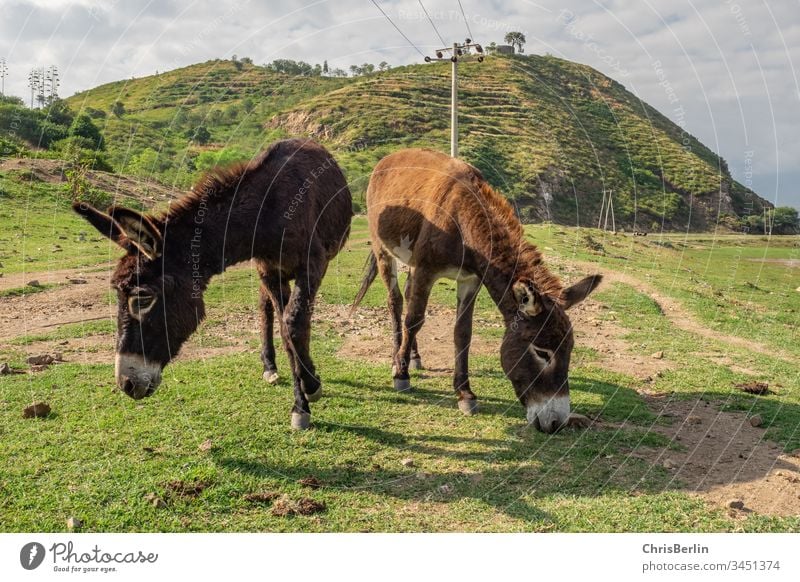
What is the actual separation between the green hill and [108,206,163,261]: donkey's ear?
2.84 m

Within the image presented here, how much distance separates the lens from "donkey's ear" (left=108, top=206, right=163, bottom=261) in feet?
17.2

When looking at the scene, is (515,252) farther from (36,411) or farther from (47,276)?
(47,276)

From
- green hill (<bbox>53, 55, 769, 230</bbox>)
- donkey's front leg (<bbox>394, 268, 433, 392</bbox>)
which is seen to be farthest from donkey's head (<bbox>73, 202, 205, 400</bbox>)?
donkey's front leg (<bbox>394, 268, 433, 392</bbox>)

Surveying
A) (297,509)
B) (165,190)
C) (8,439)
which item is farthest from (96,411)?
(165,190)

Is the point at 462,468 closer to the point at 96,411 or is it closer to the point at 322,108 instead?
the point at 96,411

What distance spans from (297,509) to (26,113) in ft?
129

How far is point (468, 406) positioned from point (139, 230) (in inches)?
193

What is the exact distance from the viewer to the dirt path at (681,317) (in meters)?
12.3

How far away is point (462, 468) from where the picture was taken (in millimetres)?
6051

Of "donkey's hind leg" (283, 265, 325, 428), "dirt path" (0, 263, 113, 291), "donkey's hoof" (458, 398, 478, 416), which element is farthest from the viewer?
Result: "dirt path" (0, 263, 113, 291)

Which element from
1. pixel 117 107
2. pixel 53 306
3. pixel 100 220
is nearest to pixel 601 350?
pixel 100 220

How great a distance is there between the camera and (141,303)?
18.4 ft

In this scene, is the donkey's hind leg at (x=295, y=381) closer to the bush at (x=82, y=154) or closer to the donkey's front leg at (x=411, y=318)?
the donkey's front leg at (x=411, y=318)

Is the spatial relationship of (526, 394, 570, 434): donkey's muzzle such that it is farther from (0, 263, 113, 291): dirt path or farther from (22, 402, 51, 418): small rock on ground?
(0, 263, 113, 291): dirt path
